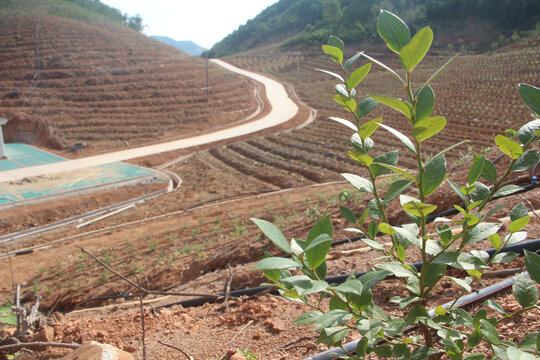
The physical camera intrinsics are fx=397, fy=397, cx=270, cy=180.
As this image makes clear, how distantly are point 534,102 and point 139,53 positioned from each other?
32.8 m

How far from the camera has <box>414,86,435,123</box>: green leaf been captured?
90cm

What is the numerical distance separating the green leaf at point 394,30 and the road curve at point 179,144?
16.5 metres

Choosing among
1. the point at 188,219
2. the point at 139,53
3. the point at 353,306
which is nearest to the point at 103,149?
the point at 188,219

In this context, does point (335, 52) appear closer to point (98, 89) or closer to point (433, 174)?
point (433, 174)

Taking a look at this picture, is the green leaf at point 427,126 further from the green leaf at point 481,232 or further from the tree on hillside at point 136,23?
the tree on hillside at point 136,23

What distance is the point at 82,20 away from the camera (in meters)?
36.5

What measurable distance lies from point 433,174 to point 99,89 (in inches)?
1051

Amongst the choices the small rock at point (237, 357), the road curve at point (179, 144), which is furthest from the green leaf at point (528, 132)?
the road curve at point (179, 144)

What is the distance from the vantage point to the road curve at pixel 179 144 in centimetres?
1581

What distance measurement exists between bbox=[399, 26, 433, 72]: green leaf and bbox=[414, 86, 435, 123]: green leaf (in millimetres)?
83

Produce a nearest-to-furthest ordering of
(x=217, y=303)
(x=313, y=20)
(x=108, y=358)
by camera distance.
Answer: (x=108, y=358)
(x=217, y=303)
(x=313, y=20)

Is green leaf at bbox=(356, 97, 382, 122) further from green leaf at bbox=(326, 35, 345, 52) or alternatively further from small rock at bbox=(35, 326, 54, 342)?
small rock at bbox=(35, 326, 54, 342)

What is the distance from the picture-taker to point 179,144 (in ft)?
65.0

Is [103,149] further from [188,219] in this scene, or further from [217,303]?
[217,303]
